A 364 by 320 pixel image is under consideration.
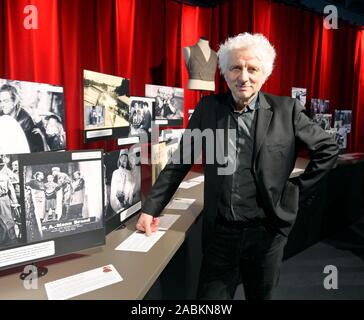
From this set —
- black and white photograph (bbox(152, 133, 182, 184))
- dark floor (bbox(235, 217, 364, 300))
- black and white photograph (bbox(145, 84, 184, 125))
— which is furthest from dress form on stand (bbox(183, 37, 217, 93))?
dark floor (bbox(235, 217, 364, 300))

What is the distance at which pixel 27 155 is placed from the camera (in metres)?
1.12

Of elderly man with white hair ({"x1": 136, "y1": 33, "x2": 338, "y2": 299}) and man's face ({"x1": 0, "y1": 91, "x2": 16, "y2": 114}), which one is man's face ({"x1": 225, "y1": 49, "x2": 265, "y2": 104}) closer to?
elderly man with white hair ({"x1": 136, "y1": 33, "x2": 338, "y2": 299})

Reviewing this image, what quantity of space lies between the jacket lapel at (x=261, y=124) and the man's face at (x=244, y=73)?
78 mm

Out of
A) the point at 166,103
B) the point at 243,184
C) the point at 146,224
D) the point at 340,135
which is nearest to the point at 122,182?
the point at 146,224

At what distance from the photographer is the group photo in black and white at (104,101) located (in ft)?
5.09

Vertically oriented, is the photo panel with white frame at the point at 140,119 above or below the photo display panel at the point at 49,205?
above

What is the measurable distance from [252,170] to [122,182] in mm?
592

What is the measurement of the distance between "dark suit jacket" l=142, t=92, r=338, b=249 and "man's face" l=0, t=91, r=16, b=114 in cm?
67

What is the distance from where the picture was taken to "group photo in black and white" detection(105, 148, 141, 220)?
150 centimetres

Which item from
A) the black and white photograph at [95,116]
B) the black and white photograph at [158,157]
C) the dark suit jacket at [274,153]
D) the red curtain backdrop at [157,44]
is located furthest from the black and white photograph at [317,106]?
the black and white photograph at [95,116]

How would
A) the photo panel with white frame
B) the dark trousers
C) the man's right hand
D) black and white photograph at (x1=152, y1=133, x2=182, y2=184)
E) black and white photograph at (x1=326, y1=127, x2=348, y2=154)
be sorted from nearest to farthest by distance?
the dark trousers < the man's right hand < black and white photograph at (x1=152, y1=133, x2=182, y2=184) < the photo panel with white frame < black and white photograph at (x1=326, y1=127, x2=348, y2=154)

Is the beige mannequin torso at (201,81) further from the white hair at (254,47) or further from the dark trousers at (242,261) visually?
the dark trousers at (242,261)

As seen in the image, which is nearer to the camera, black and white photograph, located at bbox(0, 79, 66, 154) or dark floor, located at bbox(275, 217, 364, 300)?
black and white photograph, located at bbox(0, 79, 66, 154)

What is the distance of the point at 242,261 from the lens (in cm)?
150
